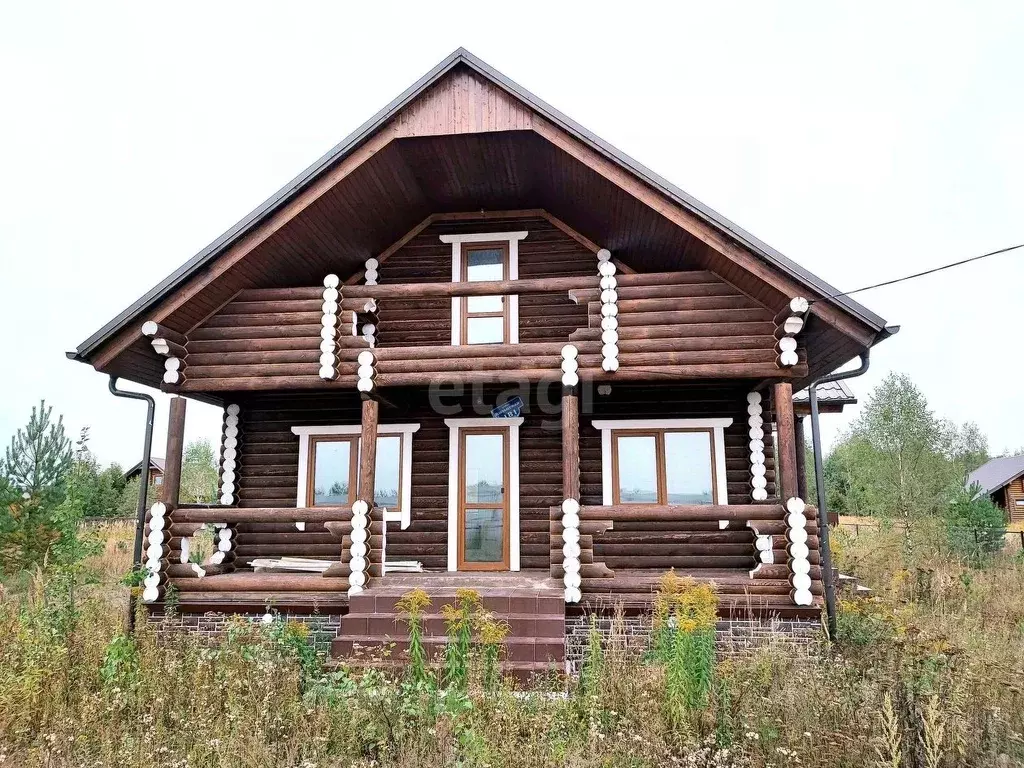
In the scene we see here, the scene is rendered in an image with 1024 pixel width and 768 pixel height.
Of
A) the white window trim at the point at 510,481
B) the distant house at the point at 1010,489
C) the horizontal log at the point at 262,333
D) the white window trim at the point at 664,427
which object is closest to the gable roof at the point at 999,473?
the distant house at the point at 1010,489

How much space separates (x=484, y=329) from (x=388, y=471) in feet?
8.73

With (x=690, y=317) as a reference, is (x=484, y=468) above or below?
below

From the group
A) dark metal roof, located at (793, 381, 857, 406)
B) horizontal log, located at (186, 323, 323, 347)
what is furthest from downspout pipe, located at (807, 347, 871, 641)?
horizontal log, located at (186, 323, 323, 347)

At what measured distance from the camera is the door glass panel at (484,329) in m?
10.5

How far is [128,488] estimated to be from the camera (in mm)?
32500

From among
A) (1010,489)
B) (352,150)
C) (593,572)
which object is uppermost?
(352,150)

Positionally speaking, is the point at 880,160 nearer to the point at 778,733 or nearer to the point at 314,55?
the point at 314,55

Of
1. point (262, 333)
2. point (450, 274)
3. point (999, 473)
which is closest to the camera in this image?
point (262, 333)

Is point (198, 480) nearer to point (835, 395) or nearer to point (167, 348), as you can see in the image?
point (167, 348)

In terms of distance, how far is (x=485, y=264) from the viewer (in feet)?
35.7

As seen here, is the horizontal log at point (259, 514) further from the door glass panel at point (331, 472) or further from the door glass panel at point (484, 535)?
the door glass panel at point (484, 535)

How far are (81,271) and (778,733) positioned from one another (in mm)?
130360

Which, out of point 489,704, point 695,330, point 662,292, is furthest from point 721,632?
point 662,292

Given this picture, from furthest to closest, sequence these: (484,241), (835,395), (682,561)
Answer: (835,395) < (484,241) < (682,561)
